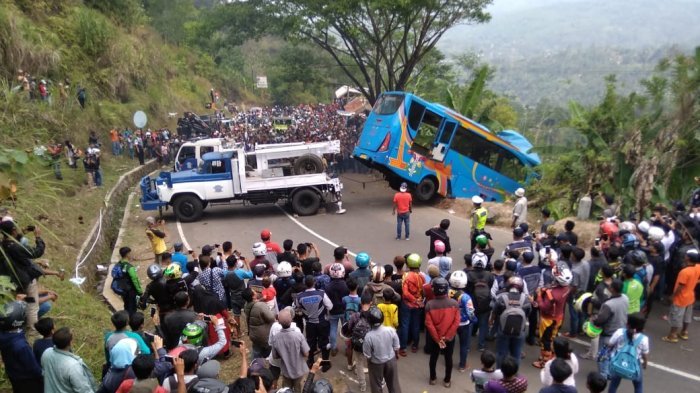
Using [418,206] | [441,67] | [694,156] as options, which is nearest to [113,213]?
[418,206]

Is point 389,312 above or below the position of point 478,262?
below

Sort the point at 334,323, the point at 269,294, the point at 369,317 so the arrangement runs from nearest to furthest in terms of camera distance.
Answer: the point at 369,317 → the point at 269,294 → the point at 334,323

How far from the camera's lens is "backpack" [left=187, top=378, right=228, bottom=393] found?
164 inches

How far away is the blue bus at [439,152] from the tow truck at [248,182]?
1.72 meters

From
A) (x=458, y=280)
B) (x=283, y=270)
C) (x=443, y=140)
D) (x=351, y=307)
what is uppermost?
(x=443, y=140)

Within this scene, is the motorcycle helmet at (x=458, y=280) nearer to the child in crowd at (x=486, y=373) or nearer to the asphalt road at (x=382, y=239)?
the asphalt road at (x=382, y=239)

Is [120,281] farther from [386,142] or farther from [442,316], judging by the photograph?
[386,142]

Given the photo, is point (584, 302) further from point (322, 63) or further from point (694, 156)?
point (322, 63)

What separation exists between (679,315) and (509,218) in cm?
701

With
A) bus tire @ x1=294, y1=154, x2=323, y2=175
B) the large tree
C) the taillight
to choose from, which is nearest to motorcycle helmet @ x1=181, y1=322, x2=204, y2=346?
bus tire @ x1=294, y1=154, x2=323, y2=175

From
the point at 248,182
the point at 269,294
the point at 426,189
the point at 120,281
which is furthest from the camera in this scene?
the point at 426,189

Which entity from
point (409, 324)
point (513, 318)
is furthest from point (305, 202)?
point (513, 318)

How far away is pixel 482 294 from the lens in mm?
6727

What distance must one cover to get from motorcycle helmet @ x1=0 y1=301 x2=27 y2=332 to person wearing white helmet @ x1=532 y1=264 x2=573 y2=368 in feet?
19.3
